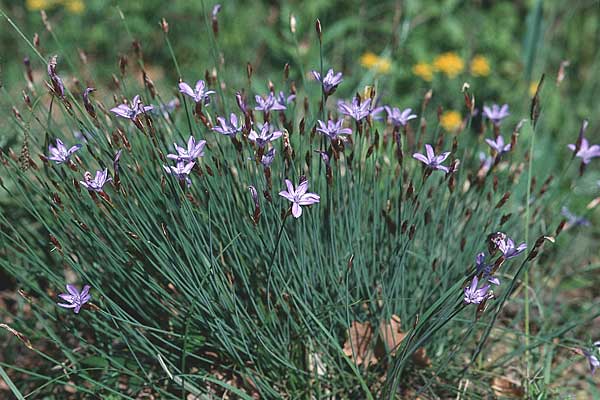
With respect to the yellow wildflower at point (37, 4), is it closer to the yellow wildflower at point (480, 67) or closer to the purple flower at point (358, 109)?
the yellow wildflower at point (480, 67)

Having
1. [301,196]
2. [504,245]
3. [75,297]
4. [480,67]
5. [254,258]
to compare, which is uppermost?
[301,196]

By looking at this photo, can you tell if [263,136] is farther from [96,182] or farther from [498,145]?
[498,145]

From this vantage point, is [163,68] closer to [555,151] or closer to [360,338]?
[555,151]

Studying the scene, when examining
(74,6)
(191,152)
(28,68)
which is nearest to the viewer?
(191,152)

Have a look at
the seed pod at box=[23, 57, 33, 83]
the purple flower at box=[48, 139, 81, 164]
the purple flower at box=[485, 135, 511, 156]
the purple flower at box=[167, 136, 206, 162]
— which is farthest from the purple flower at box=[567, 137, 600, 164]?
the seed pod at box=[23, 57, 33, 83]

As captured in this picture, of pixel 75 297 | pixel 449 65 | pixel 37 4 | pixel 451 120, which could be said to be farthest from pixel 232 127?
pixel 37 4

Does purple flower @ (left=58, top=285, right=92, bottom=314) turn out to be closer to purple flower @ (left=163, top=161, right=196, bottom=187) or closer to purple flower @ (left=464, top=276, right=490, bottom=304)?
purple flower @ (left=163, top=161, right=196, bottom=187)

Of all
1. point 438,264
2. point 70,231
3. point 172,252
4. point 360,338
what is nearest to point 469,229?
point 438,264
